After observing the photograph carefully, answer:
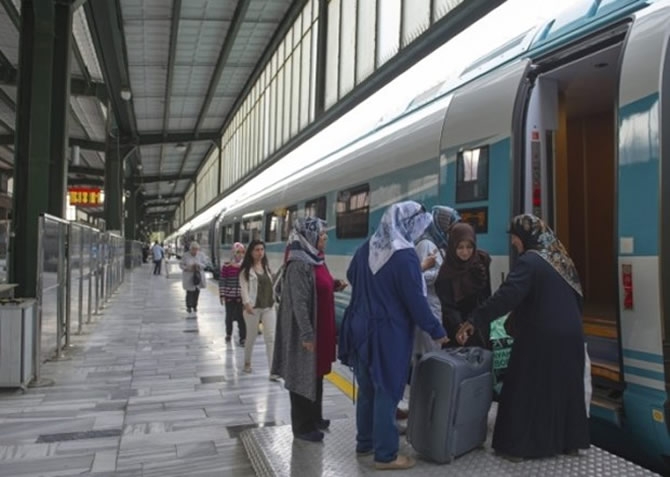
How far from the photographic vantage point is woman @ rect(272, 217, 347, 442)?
13.2 ft

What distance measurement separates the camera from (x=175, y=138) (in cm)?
3319

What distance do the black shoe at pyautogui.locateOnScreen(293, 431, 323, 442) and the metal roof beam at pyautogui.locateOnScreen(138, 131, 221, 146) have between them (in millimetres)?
28819

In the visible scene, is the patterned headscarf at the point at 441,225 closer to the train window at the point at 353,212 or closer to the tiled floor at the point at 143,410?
the tiled floor at the point at 143,410

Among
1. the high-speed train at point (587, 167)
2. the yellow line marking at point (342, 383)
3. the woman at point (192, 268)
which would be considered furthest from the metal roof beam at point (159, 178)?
the yellow line marking at point (342, 383)

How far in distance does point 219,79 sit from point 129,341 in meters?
17.9

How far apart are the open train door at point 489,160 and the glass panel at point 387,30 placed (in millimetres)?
7592

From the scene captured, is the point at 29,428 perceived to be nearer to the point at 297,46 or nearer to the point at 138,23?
the point at 138,23

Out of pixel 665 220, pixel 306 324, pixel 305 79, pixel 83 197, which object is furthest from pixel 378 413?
pixel 83 197

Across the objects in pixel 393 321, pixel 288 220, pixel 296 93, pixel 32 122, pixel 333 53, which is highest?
pixel 333 53

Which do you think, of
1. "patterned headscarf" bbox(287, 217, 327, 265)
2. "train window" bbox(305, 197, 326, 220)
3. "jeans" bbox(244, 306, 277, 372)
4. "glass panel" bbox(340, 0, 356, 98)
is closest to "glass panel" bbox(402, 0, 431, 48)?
"glass panel" bbox(340, 0, 356, 98)

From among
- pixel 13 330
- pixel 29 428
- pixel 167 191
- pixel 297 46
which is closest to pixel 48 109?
pixel 13 330

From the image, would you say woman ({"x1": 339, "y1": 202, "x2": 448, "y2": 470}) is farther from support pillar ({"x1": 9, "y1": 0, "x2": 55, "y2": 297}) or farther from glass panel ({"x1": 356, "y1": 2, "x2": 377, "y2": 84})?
glass panel ({"x1": 356, "y1": 2, "x2": 377, "y2": 84})

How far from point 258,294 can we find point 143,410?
1.73 metres

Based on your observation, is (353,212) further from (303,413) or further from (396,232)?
(396,232)
